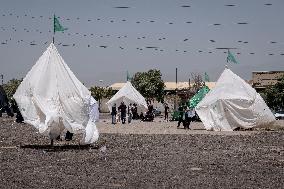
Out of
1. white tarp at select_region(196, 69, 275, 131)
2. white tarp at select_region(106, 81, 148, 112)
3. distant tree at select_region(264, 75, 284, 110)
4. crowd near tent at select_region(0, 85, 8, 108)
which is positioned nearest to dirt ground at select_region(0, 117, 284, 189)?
crowd near tent at select_region(0, 85, 8, 108)

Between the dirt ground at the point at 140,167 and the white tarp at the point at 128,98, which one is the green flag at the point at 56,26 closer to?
the dirt ground at the point at 140,167

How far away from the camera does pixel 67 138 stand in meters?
19.4

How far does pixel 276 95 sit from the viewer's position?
221ft

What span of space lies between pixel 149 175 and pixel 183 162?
2.58 m

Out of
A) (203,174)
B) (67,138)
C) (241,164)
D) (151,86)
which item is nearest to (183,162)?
(241,164)

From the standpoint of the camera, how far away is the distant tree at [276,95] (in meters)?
67.0

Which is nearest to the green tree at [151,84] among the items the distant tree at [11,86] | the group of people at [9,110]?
the distant tree at [11,86]

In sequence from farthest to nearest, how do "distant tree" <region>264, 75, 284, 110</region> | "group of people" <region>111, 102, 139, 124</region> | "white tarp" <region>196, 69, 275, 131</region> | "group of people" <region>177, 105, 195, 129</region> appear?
"distant tree" <region>264, 75, 284, 110</region>, "group of people" <region>111, 102, 139, 124</region>, "group of people" <region>177, 105, 195, 129</region>, "white tarp" <region>196, 69, 275, 131</region>

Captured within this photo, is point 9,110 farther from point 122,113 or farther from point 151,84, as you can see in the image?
point 151,84

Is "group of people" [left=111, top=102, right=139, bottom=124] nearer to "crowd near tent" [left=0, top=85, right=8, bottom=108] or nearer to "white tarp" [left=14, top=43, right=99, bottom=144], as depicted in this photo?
"crowd near tent" [left=0, top=85, right=8, bottom=108]

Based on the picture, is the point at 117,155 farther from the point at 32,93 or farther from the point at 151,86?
the point at 151,86

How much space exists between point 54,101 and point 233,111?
53.3ft

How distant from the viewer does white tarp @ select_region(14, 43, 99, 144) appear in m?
15.5

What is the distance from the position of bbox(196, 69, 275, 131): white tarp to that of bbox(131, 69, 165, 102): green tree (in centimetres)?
6123
